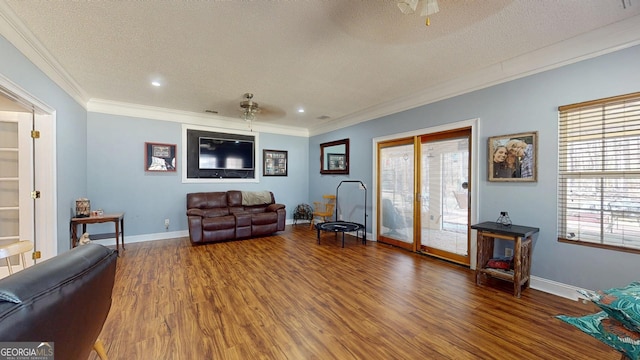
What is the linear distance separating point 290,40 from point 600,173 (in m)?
3.34

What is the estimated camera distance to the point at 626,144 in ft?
7.34

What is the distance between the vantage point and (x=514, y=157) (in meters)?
2.91

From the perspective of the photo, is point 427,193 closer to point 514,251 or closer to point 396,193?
point 396,193

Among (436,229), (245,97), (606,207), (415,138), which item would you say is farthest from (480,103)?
(245,97)

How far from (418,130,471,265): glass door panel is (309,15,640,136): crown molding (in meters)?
0.63

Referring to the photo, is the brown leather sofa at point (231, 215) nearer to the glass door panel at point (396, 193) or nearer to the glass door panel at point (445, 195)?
the glass door panel at point (396, 193)

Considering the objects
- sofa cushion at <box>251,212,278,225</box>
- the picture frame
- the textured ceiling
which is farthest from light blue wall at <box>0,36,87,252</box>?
the picture frame

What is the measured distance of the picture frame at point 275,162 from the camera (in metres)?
6.29

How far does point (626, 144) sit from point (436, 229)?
2214 millimetres

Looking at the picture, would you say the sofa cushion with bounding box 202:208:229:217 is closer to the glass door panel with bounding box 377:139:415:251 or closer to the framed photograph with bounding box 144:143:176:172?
the framed photograph with bounding box 144:143:176:172

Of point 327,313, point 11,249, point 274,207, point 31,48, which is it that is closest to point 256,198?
point 274,207

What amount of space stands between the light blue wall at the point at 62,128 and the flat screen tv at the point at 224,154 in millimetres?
1892

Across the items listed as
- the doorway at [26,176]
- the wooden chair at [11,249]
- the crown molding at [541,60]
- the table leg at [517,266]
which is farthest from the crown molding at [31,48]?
the table leg at [517,266]

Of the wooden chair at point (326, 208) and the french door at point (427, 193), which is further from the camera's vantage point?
the wooden chair at point (326, 208)
